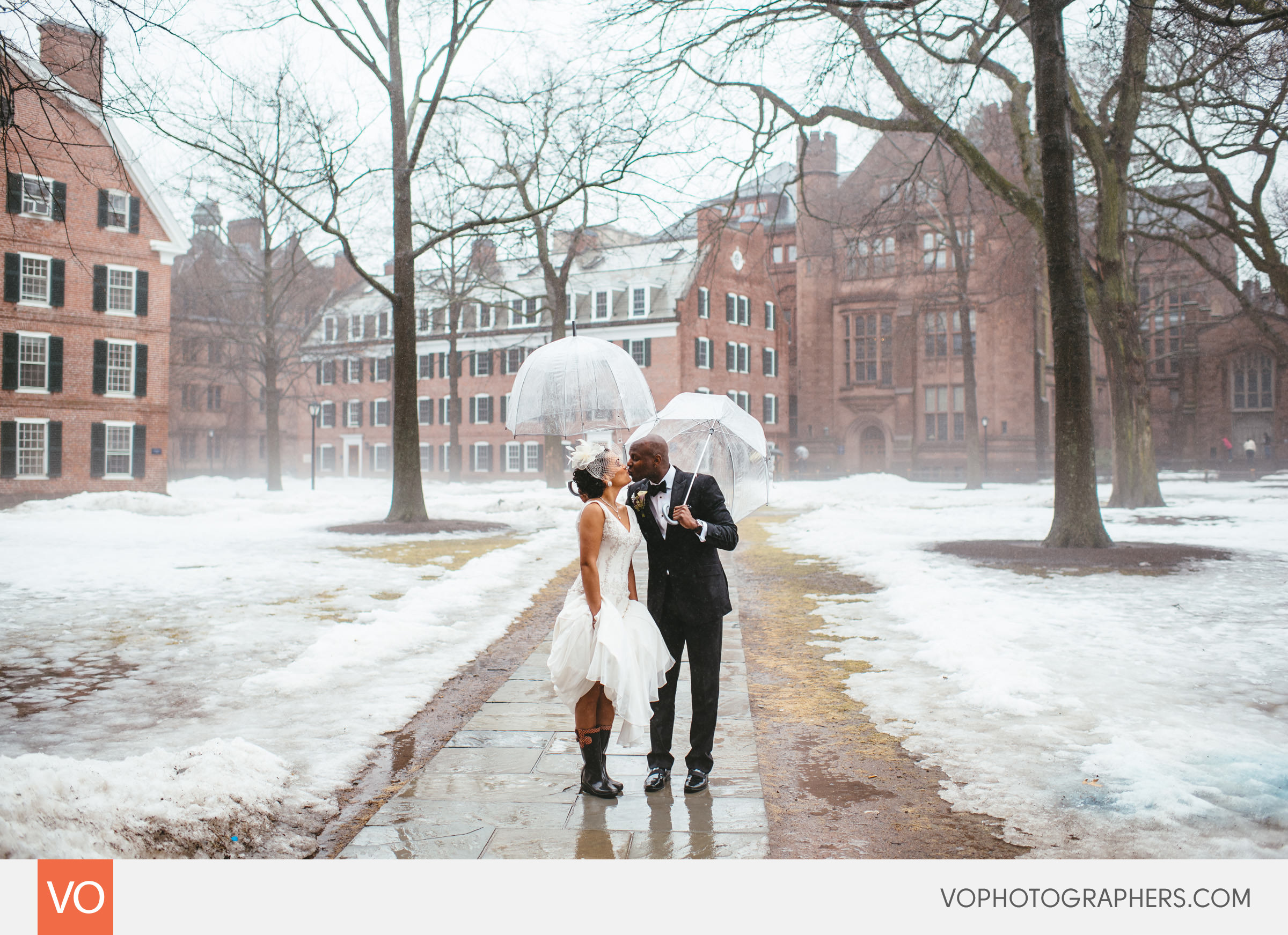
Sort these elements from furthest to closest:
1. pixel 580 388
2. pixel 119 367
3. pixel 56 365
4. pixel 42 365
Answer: pixel 119 367
pixel 56 365
pixel 42 365
pixel 580 388

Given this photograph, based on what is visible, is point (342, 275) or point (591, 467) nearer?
point (591, 467)

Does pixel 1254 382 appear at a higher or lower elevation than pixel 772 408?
higher

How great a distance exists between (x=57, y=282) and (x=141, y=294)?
8.24 ft

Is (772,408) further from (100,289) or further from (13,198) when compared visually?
(13,198)

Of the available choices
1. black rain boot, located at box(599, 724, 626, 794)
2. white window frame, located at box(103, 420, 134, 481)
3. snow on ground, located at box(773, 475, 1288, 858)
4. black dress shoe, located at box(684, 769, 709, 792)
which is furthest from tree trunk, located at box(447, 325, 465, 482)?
black dress shoe, located at box(684, 769, 709, 792)

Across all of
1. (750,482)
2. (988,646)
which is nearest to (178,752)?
(750,482)

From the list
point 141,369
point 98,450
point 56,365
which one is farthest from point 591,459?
Result: point 141,369

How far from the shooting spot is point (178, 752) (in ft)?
15.1

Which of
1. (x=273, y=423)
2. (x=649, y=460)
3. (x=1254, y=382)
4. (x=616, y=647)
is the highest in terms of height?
(x=1254, y=382)

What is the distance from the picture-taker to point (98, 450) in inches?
1193

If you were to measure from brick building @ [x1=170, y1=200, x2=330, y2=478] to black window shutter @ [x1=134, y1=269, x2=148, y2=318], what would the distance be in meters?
2.88

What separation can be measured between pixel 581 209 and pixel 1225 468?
129 ft

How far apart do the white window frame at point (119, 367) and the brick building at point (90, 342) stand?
0.11 feet
